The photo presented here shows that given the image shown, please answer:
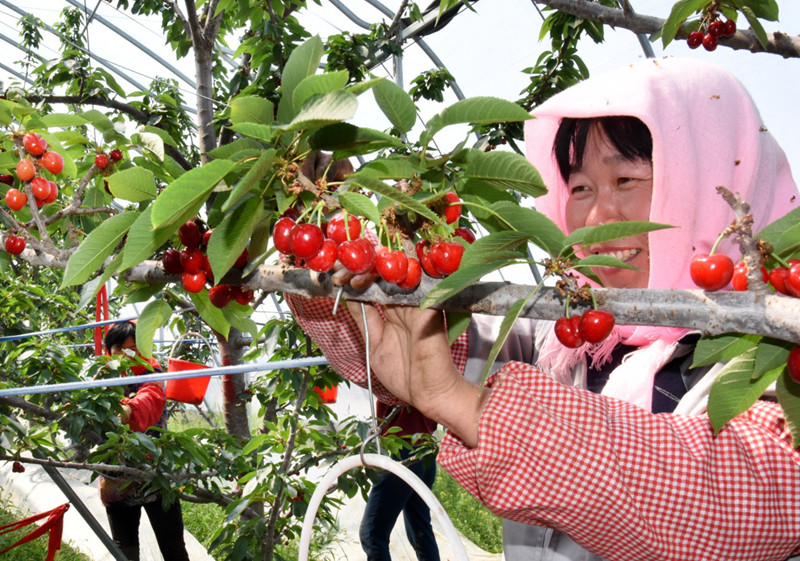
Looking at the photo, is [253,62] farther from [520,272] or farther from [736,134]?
[520,272]

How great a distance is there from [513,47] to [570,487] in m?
4.99

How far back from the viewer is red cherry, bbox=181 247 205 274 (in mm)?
807

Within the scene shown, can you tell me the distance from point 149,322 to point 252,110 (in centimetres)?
48

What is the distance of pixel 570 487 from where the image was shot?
0.79m

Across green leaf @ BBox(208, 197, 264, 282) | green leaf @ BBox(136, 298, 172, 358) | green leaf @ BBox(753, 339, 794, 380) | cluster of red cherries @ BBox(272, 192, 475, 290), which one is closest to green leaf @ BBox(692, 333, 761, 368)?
green leaf @ BBox(753, 339, 794, 380)

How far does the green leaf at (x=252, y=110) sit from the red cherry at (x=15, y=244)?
559mm

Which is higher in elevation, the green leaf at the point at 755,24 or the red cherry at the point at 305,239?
the green leaf at the point at 755,24

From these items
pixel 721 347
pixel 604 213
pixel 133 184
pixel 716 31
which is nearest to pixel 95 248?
pixel 133 184

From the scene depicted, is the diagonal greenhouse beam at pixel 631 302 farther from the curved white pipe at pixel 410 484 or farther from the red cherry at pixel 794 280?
the curved white pipe at pixel 410 484

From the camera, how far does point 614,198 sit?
1.08m

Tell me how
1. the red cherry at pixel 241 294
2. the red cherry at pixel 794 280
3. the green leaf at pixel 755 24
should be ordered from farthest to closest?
1. the green leaf at pixel 755 24
2. the red cherry at pixel 241 294
3. the red cherry at pixel 794 280

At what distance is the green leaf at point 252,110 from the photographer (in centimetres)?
61

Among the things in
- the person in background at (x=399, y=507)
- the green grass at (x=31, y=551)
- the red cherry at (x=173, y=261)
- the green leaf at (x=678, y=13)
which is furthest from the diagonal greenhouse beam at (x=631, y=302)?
the green grass at (x=31, y=551)

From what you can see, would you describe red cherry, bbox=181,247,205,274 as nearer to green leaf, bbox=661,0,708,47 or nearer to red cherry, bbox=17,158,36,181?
red cherry, bbox=17,158,36,181
